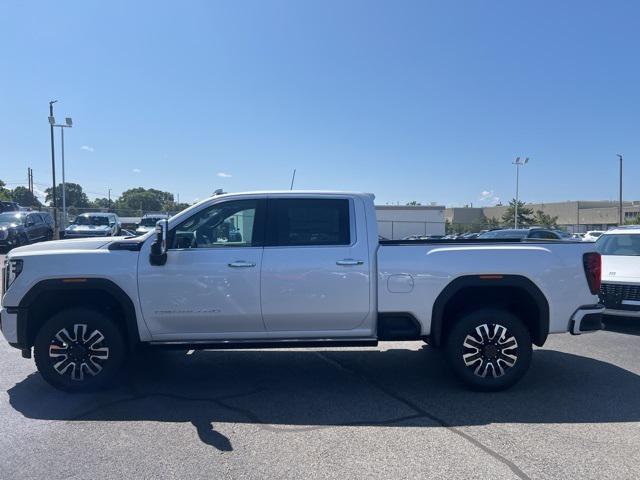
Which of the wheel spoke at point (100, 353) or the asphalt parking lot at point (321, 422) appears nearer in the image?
the asphalt parking lot at point (321, 422)

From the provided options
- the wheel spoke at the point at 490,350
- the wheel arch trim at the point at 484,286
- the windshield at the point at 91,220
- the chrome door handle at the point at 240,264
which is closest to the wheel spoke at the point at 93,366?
the chrome door handle at the point at 240,264

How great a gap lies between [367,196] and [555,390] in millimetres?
2809

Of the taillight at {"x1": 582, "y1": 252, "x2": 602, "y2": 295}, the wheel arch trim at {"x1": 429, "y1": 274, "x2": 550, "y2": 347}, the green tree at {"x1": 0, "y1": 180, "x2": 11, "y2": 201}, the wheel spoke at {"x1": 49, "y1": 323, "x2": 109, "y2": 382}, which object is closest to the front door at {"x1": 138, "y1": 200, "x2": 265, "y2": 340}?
the wheel spoke at {"x1": 49, "y1": 323, "x2": 109, "y2": 382}

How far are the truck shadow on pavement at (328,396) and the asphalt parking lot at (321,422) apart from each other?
0.07 ft

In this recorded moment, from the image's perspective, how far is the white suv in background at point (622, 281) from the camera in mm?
8258

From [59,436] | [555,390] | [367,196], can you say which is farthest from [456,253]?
[59,436]

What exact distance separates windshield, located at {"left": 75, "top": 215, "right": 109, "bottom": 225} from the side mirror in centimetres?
2114

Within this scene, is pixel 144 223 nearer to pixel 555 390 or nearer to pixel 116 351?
pixel 116 351

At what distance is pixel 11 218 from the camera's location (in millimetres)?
21953

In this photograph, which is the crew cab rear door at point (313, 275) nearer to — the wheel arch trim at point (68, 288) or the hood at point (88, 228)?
the wheel arch trim at point (68, 288)

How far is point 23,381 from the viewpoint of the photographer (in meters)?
5.74

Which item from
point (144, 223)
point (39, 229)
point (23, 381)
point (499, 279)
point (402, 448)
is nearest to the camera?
point (402, 448)

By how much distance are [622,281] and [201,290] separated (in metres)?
6.75

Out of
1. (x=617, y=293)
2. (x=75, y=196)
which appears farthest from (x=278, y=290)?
(x=75, y=196)
